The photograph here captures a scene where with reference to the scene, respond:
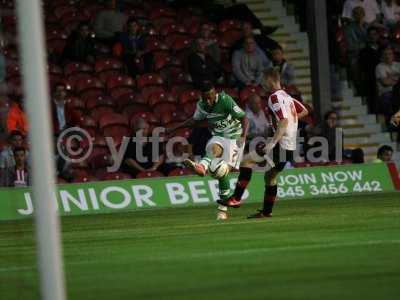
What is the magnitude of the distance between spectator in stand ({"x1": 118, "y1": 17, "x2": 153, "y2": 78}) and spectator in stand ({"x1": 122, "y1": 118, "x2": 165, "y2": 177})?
8.07 ft

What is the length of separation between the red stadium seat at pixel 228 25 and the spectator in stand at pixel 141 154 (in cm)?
538

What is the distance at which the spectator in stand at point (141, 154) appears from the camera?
Result: 2083cm

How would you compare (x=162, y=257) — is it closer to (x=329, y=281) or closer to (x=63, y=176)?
(x=329, y=281)

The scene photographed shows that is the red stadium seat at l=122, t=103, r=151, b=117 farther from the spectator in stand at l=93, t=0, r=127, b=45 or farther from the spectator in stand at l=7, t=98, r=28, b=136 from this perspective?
the spectator in stand at l=7, t=98, r=28, b=136

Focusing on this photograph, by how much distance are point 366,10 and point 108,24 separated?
6.06m

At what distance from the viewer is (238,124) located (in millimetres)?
16922

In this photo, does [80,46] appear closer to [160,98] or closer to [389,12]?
[160,98]

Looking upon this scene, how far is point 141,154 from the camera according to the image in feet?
68.9

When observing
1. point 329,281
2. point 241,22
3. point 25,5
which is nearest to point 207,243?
point 329,281

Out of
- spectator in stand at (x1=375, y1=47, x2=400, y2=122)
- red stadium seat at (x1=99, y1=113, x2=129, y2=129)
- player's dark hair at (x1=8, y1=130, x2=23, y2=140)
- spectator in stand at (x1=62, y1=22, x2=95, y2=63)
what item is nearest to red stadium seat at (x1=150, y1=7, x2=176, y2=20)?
spectator in stand at (x1=62, y1=22, x2=95, y2=63)

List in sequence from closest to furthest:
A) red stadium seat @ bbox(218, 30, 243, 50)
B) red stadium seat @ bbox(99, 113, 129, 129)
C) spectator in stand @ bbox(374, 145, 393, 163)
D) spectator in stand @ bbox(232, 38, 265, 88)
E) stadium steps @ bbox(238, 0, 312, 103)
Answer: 1. red stadium seat @ bbox(99, 113, 129, 129)
2. spectator in stand @ bbox(374, 145, 393, 163)
3. spectator in stand @ bbox(232, 38, 265, 88)
4. red stadium seat @ bbox(218, 30, 243, 50)
5. stadium steps @ bbox(238, 0, 312, 103)

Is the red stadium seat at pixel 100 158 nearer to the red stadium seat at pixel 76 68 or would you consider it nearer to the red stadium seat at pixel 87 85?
the red stadium seat at pixel 87 85

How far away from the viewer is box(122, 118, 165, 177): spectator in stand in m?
20.8

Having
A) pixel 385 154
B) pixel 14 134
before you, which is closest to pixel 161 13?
pixel 385 154
